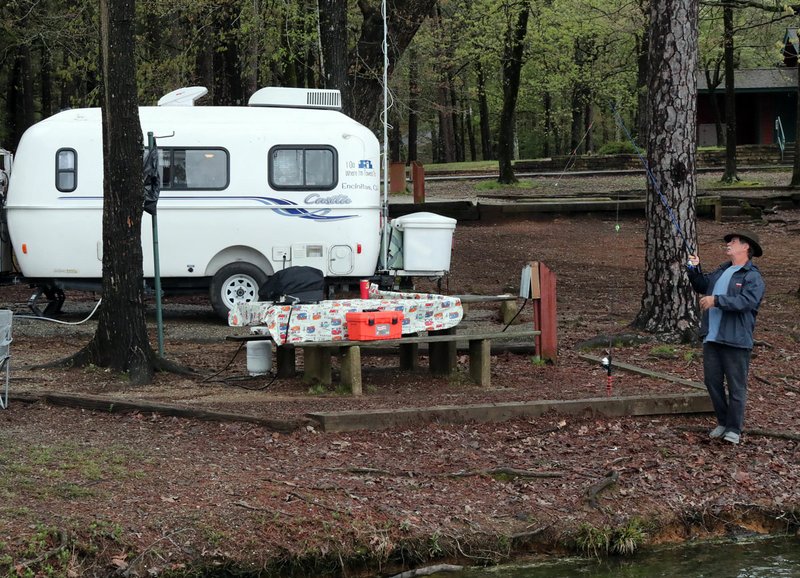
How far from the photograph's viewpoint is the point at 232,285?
16.0 m

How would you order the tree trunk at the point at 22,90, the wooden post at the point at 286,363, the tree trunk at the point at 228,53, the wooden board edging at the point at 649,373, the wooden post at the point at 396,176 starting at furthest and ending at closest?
1. the wooden post at the point at 396,176
2. the tree trunk at the point at 22,90
3. the tree trunk at the point at 228,53
4. the wooden post at the point at 286,363
5. the wooden board edging at the point at 649,373

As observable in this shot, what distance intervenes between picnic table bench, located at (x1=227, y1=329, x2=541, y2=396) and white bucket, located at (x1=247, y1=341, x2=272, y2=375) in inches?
6.6

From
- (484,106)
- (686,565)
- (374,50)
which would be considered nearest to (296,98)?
(374,50)

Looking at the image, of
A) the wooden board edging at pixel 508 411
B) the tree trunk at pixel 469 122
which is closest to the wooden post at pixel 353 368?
the wooden board edging at pixel 508 411

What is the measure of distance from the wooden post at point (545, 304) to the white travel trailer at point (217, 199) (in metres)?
4.70

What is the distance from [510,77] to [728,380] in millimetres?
24974

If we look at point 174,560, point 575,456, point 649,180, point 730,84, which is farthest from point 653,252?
point 730,84

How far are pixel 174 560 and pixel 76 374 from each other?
4.90 metres

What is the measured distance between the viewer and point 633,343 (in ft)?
41.7

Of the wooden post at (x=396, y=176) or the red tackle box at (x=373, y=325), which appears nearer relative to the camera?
the red tackle box at (x=373, y=325)

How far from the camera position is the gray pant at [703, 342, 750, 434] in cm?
891

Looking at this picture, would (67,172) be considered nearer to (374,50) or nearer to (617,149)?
(374,50)

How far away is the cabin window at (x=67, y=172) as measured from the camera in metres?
15.6

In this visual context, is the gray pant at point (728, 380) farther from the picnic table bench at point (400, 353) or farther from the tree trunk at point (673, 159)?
the tree trunk at point (673, 159)
